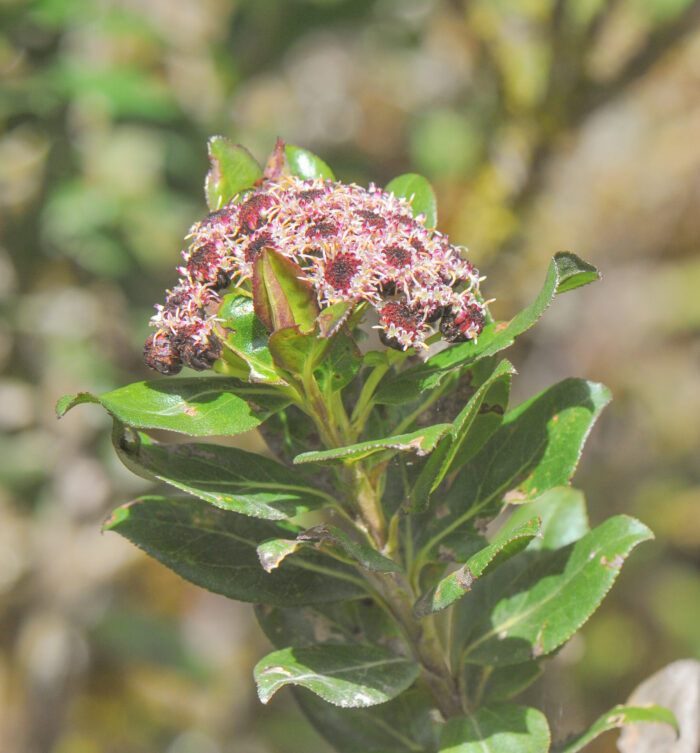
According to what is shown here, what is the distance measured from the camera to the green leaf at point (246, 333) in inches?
27.2

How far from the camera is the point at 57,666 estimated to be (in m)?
2.16

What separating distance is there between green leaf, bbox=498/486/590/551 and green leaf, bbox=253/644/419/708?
196 mm

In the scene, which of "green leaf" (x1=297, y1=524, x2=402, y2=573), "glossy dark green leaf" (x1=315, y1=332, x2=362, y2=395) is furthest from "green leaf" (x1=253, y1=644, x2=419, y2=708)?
"glossy dark green leaf" (x1=315, y1=332, x2=362, y2=395)

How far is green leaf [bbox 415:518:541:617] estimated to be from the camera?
66cm

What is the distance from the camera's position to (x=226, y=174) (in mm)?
819

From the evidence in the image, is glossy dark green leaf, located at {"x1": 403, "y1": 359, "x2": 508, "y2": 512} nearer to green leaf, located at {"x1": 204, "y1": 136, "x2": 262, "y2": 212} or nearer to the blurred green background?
green leaf, located at {"x1": 204, "y1": 136, "x2": 262, "y2": 212}

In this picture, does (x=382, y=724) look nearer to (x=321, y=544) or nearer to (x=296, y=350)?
(x=321, y=544)

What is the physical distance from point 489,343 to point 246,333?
20cm

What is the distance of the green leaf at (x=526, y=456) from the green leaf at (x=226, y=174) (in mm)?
332

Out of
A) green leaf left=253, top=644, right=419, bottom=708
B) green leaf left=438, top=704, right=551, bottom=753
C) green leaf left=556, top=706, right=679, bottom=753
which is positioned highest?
green leaf left=253, top=644, right=419, bottom=708

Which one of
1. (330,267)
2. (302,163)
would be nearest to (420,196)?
(302,163)

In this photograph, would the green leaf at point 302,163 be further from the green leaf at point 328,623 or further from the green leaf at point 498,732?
the green leaf at point 498,732

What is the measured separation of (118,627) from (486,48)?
69.3 inches

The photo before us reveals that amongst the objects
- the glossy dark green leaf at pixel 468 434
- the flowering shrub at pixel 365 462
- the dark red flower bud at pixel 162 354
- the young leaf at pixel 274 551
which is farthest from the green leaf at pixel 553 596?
the dark red flower bud at pixel 162 354
